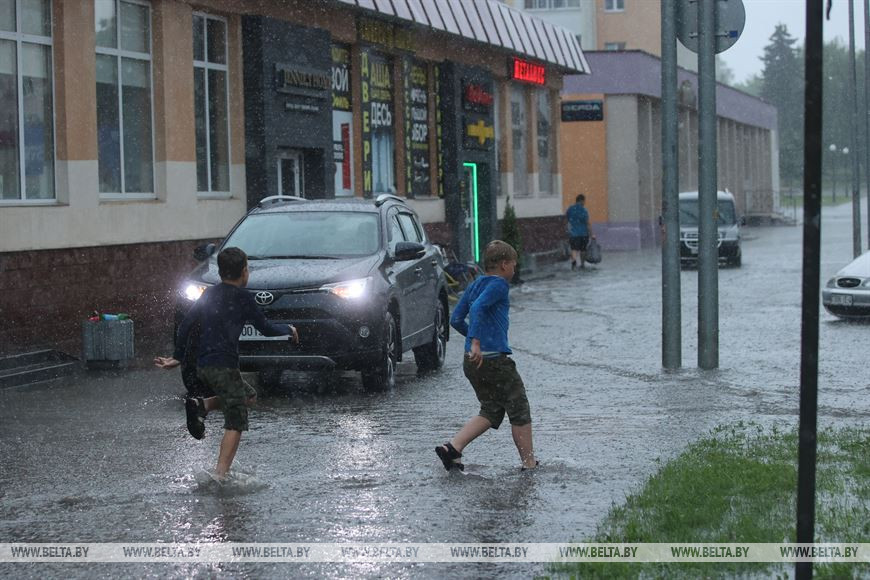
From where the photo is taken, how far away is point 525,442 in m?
8.59

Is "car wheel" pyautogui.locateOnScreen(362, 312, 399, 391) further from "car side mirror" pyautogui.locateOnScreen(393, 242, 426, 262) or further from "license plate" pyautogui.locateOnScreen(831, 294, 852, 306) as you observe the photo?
"license plate" pyautogui.locateOnScreen(831, 294, 852, 306)

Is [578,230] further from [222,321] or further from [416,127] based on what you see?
[222,321]

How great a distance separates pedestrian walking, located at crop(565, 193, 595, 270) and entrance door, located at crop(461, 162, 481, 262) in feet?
7.86

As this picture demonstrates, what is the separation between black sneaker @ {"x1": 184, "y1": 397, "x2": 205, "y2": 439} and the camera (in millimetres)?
8266

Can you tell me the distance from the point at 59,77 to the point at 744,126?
6175cm

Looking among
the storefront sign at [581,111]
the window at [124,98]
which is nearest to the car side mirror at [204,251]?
the window at [124,98]

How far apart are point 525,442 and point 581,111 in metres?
33.7

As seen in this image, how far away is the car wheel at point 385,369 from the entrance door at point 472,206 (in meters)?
19.2

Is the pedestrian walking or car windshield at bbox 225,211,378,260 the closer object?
car windshield at bbox 225,211,378,260

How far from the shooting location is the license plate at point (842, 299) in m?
19.1

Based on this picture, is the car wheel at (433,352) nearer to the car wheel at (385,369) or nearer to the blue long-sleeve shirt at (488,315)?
the car wheel at (385,369)

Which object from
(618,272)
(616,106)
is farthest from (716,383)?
(616,106)

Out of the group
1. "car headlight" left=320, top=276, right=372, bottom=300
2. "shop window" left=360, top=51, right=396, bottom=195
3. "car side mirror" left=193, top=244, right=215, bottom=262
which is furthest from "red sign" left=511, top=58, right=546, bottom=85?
"car headlight" left=320, top=276, right=372, bottom=300

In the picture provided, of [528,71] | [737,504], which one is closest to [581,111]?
[528,71]
